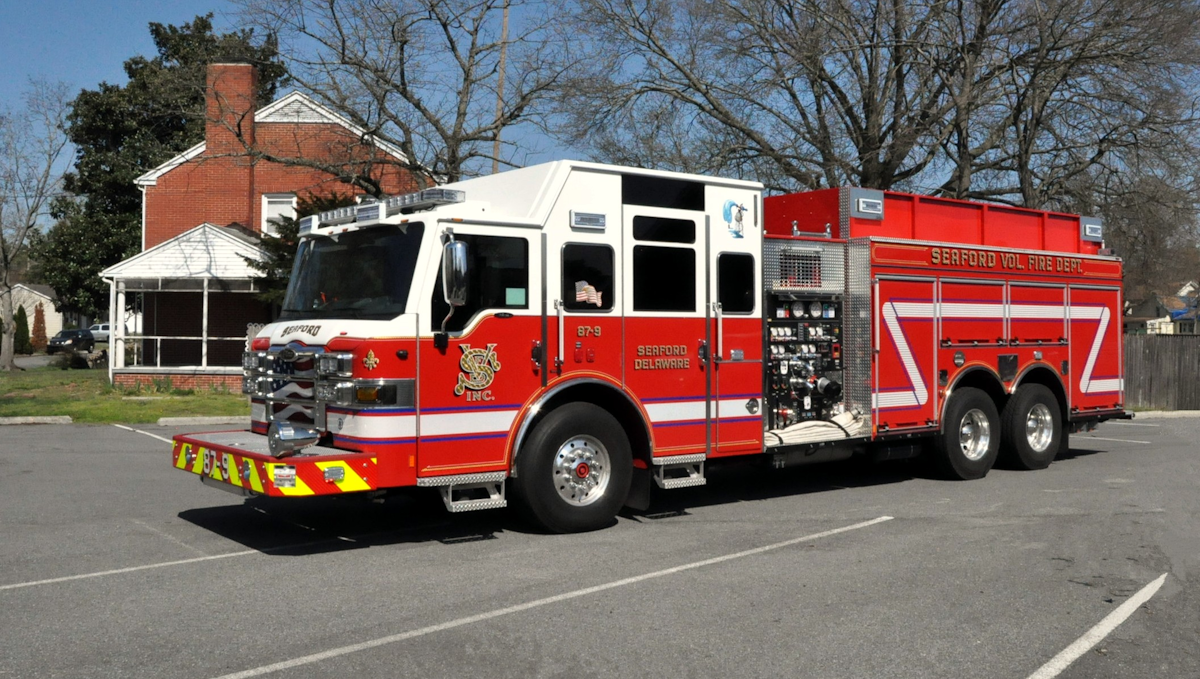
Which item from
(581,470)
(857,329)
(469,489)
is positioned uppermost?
(857,329)

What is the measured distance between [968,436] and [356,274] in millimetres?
7287

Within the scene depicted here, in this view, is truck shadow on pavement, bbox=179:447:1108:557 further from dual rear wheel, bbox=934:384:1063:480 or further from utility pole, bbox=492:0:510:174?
utility pole, bbox=492:0:510:174

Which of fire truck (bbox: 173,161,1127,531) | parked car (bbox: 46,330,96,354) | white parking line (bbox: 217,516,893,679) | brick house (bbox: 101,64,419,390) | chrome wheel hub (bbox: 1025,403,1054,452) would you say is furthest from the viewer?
parked car (bbox: 46,330,96,354)

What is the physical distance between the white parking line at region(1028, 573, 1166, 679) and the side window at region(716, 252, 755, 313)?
13.0 feet

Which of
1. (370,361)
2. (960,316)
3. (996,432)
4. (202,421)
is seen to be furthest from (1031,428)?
(202,421)

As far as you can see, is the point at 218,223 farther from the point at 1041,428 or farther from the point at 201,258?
the point at 1041,428

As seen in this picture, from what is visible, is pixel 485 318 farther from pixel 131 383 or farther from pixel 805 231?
pixel 131 383

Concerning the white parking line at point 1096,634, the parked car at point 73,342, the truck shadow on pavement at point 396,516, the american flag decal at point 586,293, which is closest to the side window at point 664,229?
the american flag decal at point 586,293

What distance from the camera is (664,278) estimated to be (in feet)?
30.2

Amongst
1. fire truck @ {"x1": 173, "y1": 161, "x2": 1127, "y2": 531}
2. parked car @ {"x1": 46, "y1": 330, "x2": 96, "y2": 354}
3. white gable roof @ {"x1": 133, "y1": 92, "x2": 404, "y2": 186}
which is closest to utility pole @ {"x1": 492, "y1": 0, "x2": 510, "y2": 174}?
white gable roof @ {"x1": 133, "y1": 92, "x2": 404, "y2": 186}

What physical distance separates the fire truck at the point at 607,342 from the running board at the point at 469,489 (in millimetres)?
20

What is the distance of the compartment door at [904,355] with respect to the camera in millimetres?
10875

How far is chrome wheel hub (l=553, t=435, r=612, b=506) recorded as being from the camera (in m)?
8.59

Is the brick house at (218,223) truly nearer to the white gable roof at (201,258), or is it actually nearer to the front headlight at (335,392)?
the white gable roof at (201,258)
